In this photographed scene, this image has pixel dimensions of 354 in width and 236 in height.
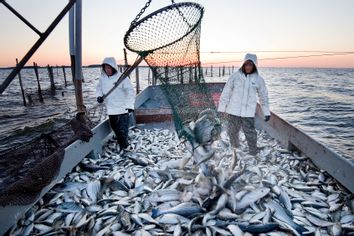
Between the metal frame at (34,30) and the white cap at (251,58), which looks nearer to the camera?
the metal frame at (34,30)

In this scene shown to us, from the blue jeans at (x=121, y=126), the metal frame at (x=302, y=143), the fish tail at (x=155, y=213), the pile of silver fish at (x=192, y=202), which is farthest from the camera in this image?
the blue jeans at (x=121, y=126)

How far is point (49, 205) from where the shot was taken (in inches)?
158

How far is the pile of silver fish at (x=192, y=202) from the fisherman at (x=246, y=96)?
913 millimetres

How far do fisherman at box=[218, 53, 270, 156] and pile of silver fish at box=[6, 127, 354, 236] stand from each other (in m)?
0.91

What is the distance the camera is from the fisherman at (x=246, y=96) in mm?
5582

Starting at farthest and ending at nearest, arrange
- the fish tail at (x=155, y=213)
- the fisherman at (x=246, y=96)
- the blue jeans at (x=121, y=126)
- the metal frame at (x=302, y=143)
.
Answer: the blue jeans at (x=121, y=126) → the fisherman at (x=246, y=96) → the metal frame at (x=302, y=143) → the fish tail at (x=155, y=213)

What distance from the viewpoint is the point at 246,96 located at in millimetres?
5629

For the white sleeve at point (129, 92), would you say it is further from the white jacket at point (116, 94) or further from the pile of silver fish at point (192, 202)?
the pile of silver fish at point (192, 202)

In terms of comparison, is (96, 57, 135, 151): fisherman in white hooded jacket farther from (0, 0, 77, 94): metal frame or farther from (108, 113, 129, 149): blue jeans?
(0, 0, 77, 94): metal frame

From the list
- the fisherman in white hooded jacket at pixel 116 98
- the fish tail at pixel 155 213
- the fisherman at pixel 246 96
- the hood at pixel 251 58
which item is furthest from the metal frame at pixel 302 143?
the fish tail at pixel 155 213

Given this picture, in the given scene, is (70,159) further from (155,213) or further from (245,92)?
(245,92)

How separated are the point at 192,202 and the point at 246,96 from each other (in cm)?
284

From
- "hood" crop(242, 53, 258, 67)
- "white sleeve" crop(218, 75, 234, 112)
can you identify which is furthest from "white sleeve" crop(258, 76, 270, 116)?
"white sleeve" crop(218, 75, 234, 112)

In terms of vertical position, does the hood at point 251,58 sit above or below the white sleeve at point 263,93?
above
